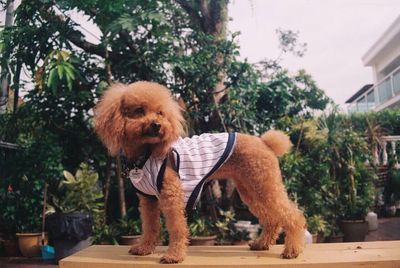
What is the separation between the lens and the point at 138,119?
159 centimetres

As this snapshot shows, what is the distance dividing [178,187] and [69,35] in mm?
2929

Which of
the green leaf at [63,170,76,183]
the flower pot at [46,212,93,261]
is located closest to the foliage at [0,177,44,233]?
the green leaf at [63,170,76,183]

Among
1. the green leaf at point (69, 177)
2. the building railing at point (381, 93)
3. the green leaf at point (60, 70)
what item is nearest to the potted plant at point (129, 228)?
the green leaf at point (69, 177)

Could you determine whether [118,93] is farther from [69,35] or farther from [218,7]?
[218,7]

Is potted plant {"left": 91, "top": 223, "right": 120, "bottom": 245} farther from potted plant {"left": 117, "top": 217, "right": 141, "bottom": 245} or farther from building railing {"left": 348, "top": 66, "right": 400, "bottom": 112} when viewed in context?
building railing {"left": 348, "top": 66, "right": 400, "bottom": 112}

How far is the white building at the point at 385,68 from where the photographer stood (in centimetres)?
284

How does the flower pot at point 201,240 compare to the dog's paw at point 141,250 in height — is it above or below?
below

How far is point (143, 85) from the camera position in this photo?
1666mm

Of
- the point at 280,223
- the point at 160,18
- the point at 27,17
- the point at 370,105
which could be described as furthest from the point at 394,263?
the point at 27,17

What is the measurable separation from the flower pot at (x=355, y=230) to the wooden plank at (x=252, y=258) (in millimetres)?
2332

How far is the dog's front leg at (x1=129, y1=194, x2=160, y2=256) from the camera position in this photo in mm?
1791

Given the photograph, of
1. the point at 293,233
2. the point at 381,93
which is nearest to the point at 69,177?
the point at 293,233

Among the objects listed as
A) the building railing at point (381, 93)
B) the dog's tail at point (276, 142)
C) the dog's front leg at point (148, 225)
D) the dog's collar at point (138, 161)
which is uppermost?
the building railing at point (381, 93)

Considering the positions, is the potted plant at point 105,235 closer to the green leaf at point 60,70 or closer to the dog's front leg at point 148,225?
the green leaf at point 60,70
